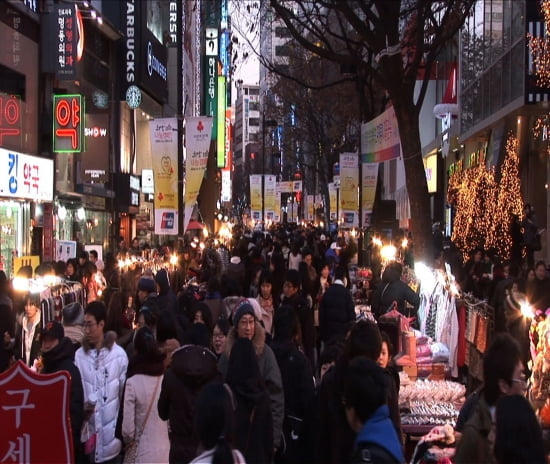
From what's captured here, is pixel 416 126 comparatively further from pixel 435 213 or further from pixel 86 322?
pixel 435 213

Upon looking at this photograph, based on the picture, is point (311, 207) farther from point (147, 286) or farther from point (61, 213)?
point (147, 286)

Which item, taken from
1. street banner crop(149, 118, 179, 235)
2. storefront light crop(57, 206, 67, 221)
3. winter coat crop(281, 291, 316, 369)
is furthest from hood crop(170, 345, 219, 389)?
storefront light crop(57, 206, 67, 221)

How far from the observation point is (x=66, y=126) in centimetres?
2441

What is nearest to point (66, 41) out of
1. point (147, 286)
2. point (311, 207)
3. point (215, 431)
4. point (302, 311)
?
point (147, 286)

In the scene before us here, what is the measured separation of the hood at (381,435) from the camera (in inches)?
158

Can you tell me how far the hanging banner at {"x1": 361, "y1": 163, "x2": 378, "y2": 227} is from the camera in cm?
2717

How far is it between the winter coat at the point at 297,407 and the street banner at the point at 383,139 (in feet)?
30.9

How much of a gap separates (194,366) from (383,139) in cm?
1181

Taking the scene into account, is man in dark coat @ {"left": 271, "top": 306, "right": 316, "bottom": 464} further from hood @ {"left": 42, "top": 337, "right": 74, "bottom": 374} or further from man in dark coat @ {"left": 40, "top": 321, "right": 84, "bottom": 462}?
hood @ {"left": 42, "top": 337, "right": 74, "bottom": 374}

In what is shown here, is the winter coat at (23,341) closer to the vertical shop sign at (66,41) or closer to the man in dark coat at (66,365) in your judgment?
the man in dark coat at (66,365)

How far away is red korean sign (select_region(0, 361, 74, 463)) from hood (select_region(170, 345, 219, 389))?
2.66ft

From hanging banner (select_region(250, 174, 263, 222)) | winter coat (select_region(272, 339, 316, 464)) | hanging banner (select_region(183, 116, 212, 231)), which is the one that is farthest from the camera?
hanging banner (select_region(250, 174, 263, 222))

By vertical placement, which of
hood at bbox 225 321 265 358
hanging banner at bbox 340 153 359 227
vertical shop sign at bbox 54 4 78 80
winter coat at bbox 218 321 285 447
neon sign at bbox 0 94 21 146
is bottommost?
winter coat at bbox 218 321 285 447

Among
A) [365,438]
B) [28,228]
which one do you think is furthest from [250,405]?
[28,228]
